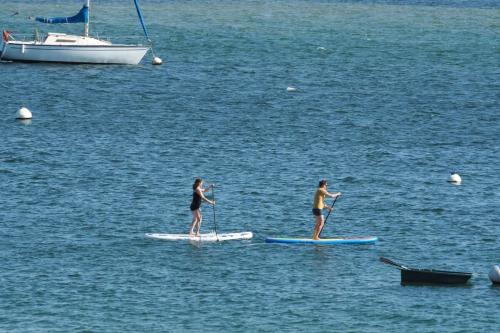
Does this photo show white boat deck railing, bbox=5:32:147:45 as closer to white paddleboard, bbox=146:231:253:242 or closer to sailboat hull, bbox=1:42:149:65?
sailboat hull, bbox=1:42:149:65

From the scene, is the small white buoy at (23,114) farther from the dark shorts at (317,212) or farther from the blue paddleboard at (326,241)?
the dark shorts at (317,212)

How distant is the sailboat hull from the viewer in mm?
106000

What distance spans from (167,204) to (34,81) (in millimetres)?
41956

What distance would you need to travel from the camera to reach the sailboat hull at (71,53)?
106 meters

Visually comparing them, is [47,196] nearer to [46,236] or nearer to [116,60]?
[46,236]

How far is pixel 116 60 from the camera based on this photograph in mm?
108500

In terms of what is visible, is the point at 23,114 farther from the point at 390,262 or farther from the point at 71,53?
the point at 390,262

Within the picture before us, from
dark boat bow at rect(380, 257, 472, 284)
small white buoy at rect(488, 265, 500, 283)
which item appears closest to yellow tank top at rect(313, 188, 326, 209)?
dark boat bow at rect(380, 257, 472, 284)

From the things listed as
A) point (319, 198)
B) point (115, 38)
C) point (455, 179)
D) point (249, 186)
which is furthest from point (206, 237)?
point (115, 38)

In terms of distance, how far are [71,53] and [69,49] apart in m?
0.58

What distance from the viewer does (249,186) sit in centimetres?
6450

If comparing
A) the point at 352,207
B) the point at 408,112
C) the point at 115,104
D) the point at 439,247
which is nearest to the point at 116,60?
the point at 115,104

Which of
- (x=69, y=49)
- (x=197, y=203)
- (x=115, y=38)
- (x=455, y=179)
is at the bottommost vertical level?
(x=115, y=38)

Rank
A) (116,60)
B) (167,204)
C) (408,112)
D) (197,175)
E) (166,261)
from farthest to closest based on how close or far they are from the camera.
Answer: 1. (116,60)
2. (408,112)
3. (197,175)
4. (167,204)
5. (166,261)
